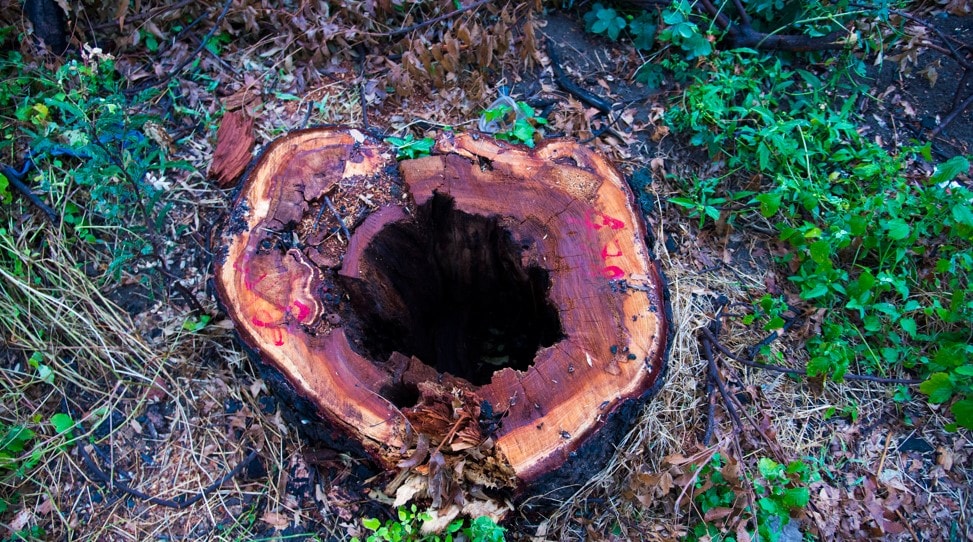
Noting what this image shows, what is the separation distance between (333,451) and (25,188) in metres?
1.82

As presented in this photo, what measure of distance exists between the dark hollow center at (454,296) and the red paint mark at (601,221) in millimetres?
239

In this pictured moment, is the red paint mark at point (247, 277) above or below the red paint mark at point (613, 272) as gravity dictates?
above

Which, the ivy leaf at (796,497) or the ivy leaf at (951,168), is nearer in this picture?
the ivy leaf at (796,497)

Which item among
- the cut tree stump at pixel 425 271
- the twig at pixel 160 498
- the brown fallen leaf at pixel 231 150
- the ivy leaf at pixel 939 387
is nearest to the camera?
the cut tree stump at pixel 425 271

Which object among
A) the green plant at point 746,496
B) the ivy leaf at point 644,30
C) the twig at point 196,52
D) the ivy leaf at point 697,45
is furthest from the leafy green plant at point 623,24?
the green plant at point 746,496

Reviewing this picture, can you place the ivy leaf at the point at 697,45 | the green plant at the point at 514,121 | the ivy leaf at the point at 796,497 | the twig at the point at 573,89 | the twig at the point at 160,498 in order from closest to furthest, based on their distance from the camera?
the ivy leaf at the point at 796,497, the twig at the point at 160,498, the green plant at the point at 514,121, the ivy leaf at the point at 697,45, the twig at the point at 573,89

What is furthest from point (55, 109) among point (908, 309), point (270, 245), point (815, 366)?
point (908, 309)

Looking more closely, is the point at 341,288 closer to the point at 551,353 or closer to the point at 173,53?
the point at 551,353

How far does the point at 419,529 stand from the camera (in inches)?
79.9

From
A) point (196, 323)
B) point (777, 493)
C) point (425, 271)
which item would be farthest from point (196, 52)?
point (777, 493)

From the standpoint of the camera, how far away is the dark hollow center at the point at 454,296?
2.10 m

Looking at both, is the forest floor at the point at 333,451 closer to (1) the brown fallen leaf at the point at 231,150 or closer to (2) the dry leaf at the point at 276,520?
(2) the dry leaf at the point at 276,520

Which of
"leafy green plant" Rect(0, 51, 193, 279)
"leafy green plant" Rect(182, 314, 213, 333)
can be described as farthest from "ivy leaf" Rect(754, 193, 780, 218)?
"leafy green plant" Rect(0, 51, 193, 279)

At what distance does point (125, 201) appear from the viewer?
8.35ft
